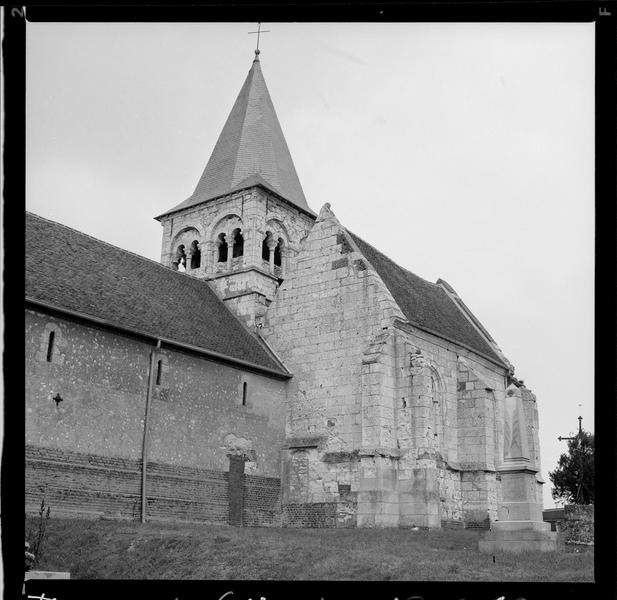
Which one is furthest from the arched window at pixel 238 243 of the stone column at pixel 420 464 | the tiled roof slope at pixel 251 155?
the stone column at pixel 420 464

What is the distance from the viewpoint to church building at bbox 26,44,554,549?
1711 cm

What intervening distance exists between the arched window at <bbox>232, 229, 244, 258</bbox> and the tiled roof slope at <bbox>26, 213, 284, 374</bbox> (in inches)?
149

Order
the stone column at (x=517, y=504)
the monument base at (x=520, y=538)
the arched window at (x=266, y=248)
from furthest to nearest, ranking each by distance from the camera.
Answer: the arched window at (x=266, y=248) → the stone column at (x=517, y=504) → the monument base at (x=520, y=538)

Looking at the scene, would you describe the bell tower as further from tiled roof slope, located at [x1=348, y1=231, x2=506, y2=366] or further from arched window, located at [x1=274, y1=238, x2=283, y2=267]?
tiled roof slope, located at [x1=348, y1=231, x2=506, y2=366]

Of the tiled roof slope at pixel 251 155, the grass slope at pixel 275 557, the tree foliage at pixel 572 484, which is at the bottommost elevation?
the tree foliage at pixel 572 484

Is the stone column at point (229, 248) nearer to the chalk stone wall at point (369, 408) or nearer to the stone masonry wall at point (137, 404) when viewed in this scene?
Answer: the chalk stone wall at point (369, 408)

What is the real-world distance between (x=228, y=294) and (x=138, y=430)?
33.6ft

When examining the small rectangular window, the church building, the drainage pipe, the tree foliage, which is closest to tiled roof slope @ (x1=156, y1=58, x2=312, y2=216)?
Answer: the church building

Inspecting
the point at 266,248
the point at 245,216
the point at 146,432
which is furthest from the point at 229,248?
the point at 146,432

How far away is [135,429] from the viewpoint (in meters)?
18.8

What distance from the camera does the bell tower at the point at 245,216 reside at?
94.5 feet

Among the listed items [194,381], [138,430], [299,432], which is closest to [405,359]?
[299,432]
